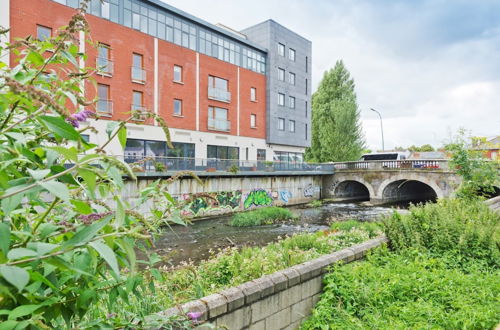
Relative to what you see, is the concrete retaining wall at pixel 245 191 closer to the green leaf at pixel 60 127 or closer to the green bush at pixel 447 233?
the green bush at pixel 447 233

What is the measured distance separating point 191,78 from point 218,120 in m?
4.65

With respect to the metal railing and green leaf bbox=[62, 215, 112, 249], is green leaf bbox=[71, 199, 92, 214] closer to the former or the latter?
green leaf bbox=[62, 215, 112, 249]

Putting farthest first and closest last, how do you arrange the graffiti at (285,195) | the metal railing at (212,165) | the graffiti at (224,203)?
the graffiti at (285,195) < the graffiti at (224,203) < the metal railing at (212,165)

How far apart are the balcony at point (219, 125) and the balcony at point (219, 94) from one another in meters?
2.09

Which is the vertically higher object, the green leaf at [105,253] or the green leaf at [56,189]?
the green leaf at [56,189]

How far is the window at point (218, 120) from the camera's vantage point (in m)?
30.5

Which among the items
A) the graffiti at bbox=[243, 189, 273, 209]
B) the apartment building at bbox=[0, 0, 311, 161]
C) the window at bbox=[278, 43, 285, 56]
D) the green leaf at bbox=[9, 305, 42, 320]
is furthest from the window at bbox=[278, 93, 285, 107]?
the green leaf at bbox=[9, 305, 42, 320]

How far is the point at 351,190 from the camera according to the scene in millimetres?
40219

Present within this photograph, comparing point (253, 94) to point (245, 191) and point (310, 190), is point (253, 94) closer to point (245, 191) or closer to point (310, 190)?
point (310, 190)

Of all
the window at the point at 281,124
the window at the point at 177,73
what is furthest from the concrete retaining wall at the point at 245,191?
the window at the point at 177,73

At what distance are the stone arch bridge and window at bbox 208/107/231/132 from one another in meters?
14.2

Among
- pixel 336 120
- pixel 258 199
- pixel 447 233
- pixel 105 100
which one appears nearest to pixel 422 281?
pixel 447 233

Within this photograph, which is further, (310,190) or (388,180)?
(310,190)

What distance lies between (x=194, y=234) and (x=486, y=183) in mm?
14043
